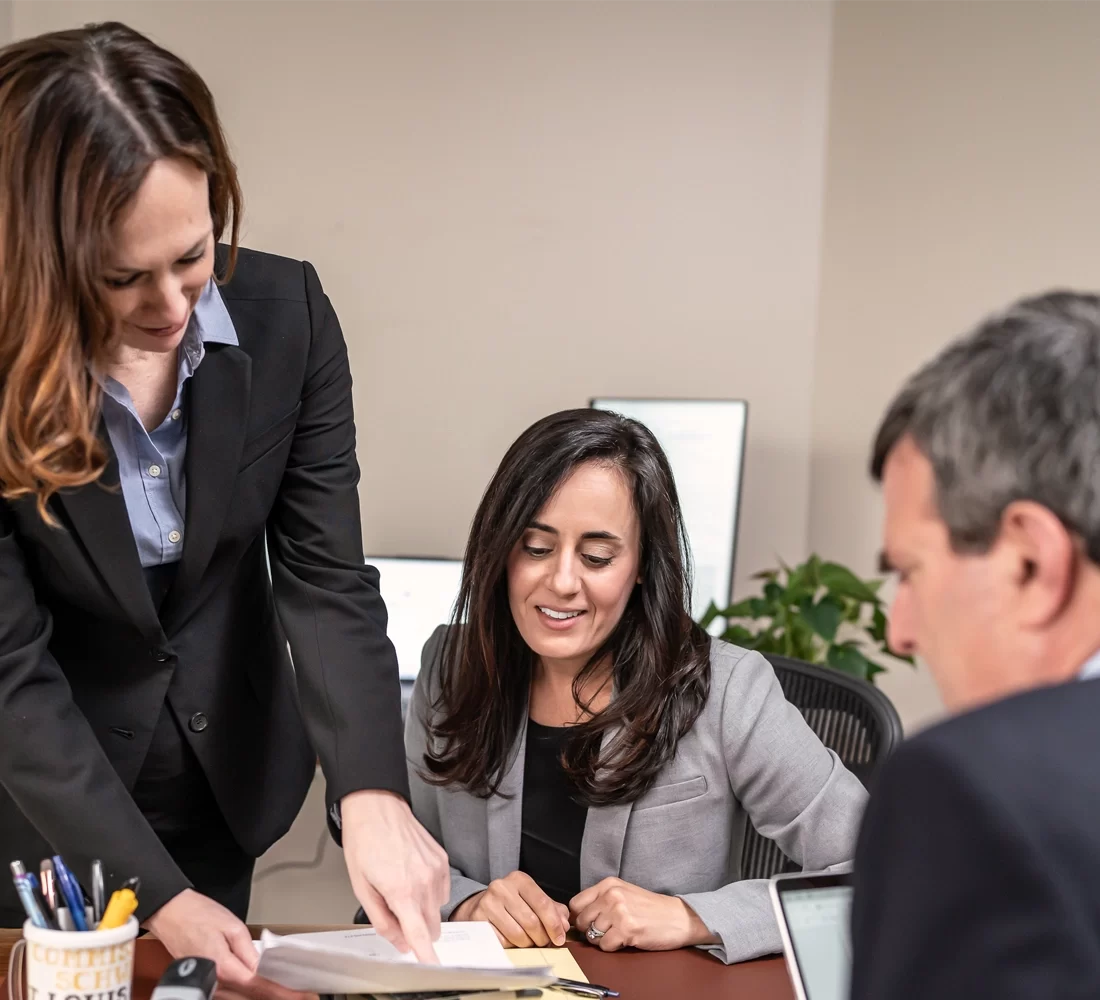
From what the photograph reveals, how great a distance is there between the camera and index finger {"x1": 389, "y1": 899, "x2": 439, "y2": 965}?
3.95 feet

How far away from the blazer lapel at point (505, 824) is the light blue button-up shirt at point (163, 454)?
0.62 meters

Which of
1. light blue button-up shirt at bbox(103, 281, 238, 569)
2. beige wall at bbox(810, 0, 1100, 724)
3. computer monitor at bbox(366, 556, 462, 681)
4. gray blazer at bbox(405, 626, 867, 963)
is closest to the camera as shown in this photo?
light blue button-up shirt at bbox(103, 281, 238, 569)

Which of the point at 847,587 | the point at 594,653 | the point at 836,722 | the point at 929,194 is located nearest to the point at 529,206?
the point at 929,194

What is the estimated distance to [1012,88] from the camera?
308cm

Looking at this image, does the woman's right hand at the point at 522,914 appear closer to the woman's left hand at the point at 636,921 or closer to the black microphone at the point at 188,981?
the woman's left hand at the point at 636,921

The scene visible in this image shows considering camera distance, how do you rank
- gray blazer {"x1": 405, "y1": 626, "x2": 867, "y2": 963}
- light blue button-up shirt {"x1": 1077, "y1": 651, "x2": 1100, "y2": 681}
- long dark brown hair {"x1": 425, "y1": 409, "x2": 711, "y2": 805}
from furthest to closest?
long dark brown hair {"x1": 425, "y1": 409, "x2": 711, "y2": 805}
gray blazer {"x1": 405, "y1": 626, "x2": 867, "y2": 963}
light blue button-up shirt {"x1": 1077, "y1": 651, "x2": 1100, "y2": 681}

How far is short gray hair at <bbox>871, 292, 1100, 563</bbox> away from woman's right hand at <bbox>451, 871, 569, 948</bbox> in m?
0.87

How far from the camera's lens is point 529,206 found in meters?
3.62

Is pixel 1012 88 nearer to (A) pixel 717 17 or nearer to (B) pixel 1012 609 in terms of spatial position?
(A) pixel 717 17

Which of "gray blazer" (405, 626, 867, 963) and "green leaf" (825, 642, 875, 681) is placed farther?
"green leaf" (825, 642, 875, 681)

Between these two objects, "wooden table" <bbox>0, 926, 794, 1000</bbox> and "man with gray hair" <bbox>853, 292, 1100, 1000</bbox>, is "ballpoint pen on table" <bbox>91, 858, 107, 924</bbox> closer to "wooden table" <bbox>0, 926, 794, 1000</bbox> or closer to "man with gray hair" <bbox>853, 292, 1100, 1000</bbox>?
"wooden table" <bbox>0, 926, 794, 1000</bbox>

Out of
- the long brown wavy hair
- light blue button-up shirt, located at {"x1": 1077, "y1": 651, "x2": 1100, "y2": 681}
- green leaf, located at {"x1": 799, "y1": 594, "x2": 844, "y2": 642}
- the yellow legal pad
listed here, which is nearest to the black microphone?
the yellow legal pad

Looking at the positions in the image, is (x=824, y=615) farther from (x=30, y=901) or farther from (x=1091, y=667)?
(x=1091, y=667)

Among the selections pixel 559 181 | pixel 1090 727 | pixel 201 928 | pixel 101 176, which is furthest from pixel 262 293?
pixel 559 181
